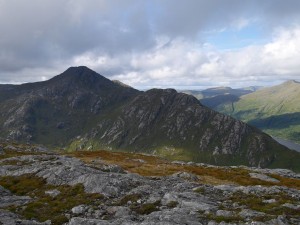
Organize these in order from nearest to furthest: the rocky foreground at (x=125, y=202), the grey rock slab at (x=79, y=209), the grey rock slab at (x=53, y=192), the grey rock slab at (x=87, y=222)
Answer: the grey rock slab at (x=87, y=222)
the rocky foreground at (x=125, y=202)
the grey rock slab at (x=79, y=209)
the grey rock slab at (x=53, y=192)

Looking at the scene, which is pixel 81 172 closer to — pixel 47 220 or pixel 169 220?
pixel 47 220

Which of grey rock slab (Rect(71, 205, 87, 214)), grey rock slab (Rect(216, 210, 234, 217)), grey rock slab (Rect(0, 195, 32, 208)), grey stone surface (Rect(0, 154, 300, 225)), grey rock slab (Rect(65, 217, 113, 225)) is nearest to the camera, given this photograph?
grey rock slab (Rect(65, 217, 113, 225))

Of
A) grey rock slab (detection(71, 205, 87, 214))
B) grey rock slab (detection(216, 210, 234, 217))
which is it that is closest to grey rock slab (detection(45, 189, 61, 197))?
grey rock slab (detection(71, 205, 87, 214))

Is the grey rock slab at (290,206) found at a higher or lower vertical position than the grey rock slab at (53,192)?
higher

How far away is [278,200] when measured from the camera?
3347cm

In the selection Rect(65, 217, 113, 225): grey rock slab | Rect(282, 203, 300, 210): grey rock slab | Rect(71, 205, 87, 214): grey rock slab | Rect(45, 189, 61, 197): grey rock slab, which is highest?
Rect(65, 217, 113, 225): grey rock slab

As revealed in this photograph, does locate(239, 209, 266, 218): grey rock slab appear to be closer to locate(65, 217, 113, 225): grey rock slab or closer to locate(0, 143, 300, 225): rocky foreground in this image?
locate(0, 143, 300, 225): rocky foreground

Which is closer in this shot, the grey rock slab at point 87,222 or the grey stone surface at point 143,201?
the grey rock slab at point 87,222

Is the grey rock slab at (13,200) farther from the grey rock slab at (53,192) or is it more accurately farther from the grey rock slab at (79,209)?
the grey rock slab at (79,209)

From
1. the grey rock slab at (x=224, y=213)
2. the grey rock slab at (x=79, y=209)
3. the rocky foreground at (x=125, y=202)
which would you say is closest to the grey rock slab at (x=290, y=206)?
the rocky foreground at (x=125, y=202)

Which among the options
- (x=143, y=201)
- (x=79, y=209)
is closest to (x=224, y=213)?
(x=143, y=201)

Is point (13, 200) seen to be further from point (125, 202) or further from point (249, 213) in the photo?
point (249, 213)

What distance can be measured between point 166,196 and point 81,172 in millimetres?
17565

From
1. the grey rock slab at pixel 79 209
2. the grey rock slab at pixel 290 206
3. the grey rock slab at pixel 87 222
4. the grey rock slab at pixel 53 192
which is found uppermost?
the grey rock slab at pixel 87 222
